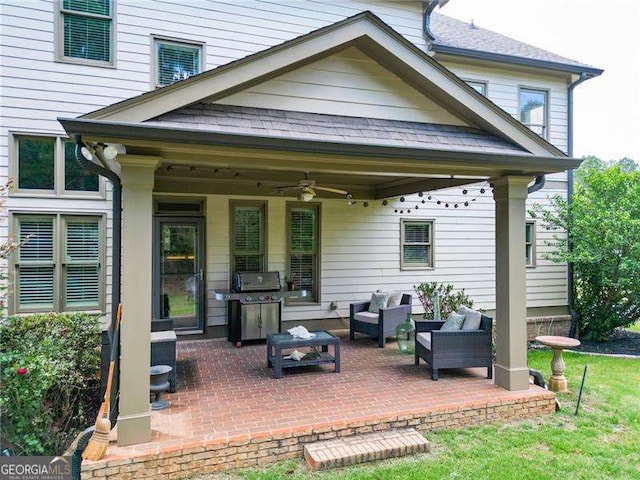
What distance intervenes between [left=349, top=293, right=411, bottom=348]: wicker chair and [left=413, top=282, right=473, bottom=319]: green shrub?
0.83m

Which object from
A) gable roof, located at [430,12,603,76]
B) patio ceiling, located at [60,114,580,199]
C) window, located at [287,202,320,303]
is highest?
gable roof, located at [430,12,603,76]

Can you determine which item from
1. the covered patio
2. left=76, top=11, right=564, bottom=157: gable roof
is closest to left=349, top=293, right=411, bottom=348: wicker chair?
the covered patio

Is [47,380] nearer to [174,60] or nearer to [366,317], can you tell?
[366,317]

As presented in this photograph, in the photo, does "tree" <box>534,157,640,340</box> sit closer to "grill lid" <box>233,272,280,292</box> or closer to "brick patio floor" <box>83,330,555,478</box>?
"brick patio floor" <box>83,330,555,478</box>

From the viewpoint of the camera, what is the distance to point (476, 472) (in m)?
3.66

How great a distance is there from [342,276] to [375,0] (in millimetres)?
5636

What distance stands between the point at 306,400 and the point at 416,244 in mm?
5278

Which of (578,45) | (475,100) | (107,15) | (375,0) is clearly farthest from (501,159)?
(578,45)

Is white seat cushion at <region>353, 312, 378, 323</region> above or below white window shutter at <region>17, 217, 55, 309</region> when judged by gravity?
below

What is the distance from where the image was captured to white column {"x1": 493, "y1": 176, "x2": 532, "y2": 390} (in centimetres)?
503

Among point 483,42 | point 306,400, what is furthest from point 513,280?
point 483,42

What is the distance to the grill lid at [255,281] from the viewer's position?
718 cm

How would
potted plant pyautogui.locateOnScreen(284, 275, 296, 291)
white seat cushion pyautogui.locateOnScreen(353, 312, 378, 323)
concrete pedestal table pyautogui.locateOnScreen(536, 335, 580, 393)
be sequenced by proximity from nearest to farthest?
concrete pedestal table pyautogui.locateOnScreen(536, 335, 580, 393)
white seat cushion pyautogui.locateOnScreen(353, 312, 378, 323)
potted plant pyautogui.locateOnScreen(284, 275, 296, 291)

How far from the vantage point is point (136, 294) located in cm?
375
